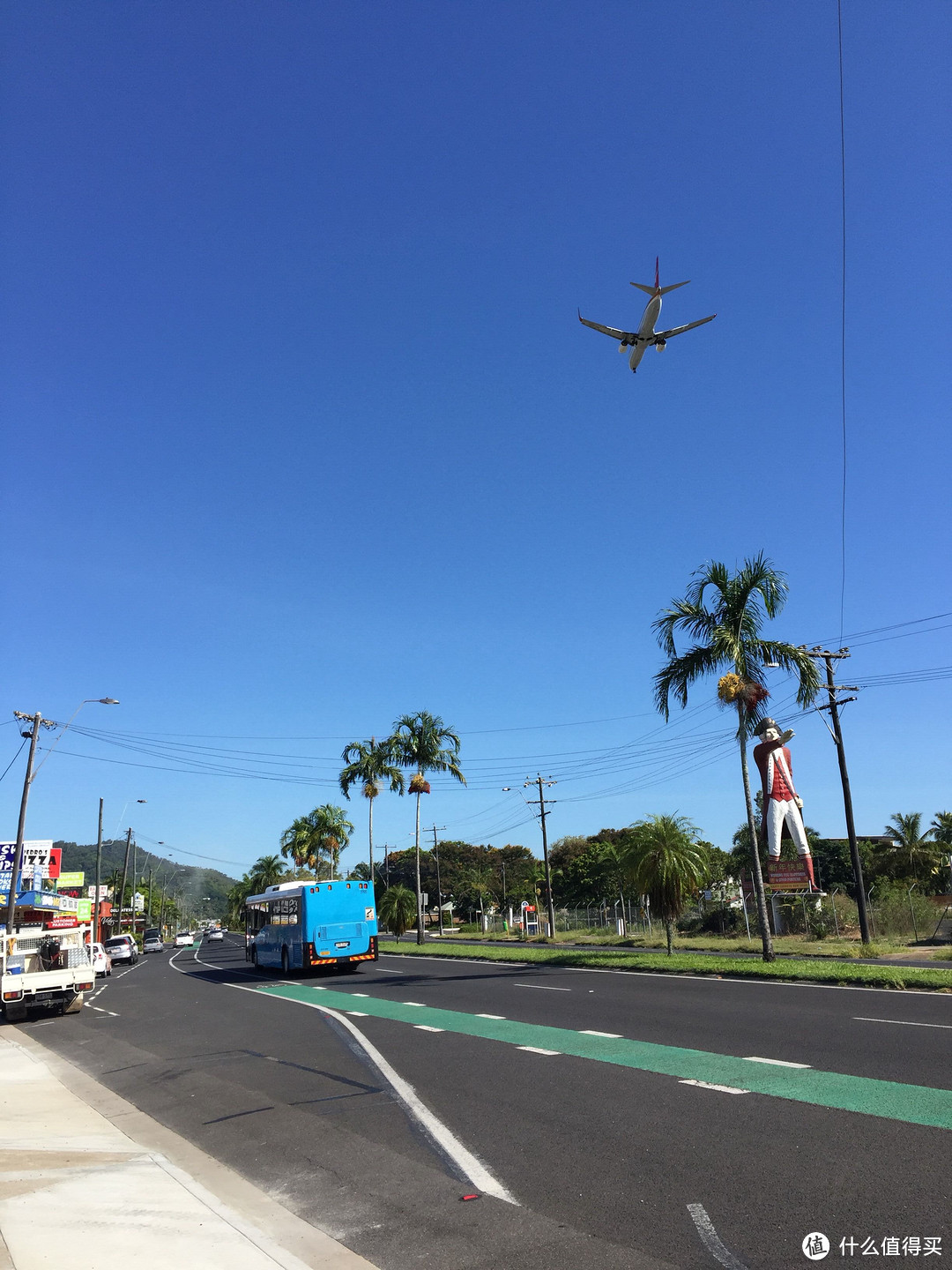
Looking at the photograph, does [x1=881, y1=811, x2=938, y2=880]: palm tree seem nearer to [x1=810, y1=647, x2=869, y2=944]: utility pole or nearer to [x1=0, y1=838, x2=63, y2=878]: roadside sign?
[x1=810, y1=647, x2=869, y2=944]: utility pole

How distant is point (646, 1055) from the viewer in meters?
11.3

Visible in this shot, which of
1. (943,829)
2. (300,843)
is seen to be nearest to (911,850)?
(943,829)

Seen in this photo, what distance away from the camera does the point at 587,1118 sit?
27.5 ft

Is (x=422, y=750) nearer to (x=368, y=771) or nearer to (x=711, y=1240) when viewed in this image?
(x=368, y=771)

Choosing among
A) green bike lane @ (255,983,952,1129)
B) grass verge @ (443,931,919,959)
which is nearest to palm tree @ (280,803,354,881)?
grass verge @ (443,931,919,959)

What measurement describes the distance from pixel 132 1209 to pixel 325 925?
78.3ft

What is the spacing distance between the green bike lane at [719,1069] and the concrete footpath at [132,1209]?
493 cm

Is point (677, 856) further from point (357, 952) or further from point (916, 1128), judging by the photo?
point (916, 1128)

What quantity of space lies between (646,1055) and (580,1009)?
17.4ft

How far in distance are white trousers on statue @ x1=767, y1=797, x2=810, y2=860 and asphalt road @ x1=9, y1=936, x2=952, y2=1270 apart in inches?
434

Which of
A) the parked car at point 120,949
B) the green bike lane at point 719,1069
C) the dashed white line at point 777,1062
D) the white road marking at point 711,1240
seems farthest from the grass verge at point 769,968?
the parked car at point 120,949

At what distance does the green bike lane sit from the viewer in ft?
26.7

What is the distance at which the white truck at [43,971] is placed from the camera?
21344 mm

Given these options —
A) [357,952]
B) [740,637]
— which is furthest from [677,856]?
[357,952]
